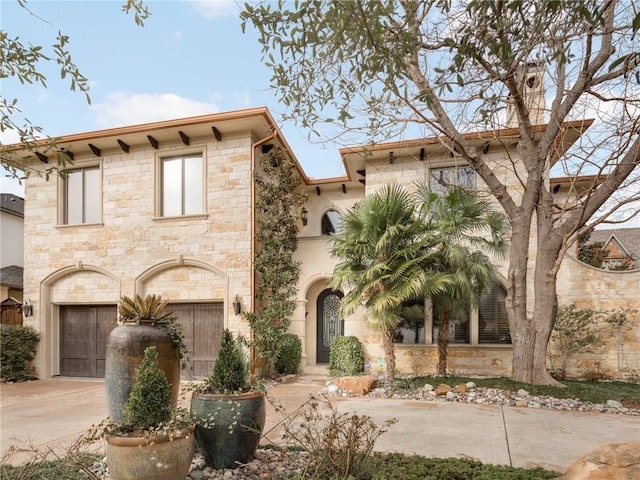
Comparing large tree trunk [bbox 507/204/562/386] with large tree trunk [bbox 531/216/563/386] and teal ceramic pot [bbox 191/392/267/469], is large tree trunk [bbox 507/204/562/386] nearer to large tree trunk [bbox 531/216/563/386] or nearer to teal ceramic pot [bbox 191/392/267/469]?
large tree trunk [bbox 531/216/563/386]

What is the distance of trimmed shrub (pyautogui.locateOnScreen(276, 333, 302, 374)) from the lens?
10.6 metres

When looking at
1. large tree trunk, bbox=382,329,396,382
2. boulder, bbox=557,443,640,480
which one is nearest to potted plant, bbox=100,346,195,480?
boulder, bbox=557,443,640,480

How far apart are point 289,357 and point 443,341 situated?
3.78 meters

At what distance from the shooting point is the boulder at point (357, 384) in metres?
8.01

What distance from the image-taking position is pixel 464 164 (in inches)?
423

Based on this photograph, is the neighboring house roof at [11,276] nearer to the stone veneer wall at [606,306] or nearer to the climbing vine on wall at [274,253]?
the climbing vine on wall at [274,253]

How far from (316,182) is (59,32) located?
9131 mm

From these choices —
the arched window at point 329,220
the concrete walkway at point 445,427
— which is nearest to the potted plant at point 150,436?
the concrete walkway at point 445,427

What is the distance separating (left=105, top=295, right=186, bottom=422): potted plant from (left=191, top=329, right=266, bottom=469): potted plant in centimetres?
108

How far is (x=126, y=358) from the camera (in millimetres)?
5031

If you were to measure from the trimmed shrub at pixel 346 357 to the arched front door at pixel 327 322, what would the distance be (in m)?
1.48

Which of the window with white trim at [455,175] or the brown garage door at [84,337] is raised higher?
the window with white trim at [455,175]

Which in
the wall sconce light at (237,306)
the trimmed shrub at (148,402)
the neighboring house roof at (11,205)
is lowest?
the trimmed shrub at (148,402)

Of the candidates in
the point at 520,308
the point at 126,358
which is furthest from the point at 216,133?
the point at 520,308
